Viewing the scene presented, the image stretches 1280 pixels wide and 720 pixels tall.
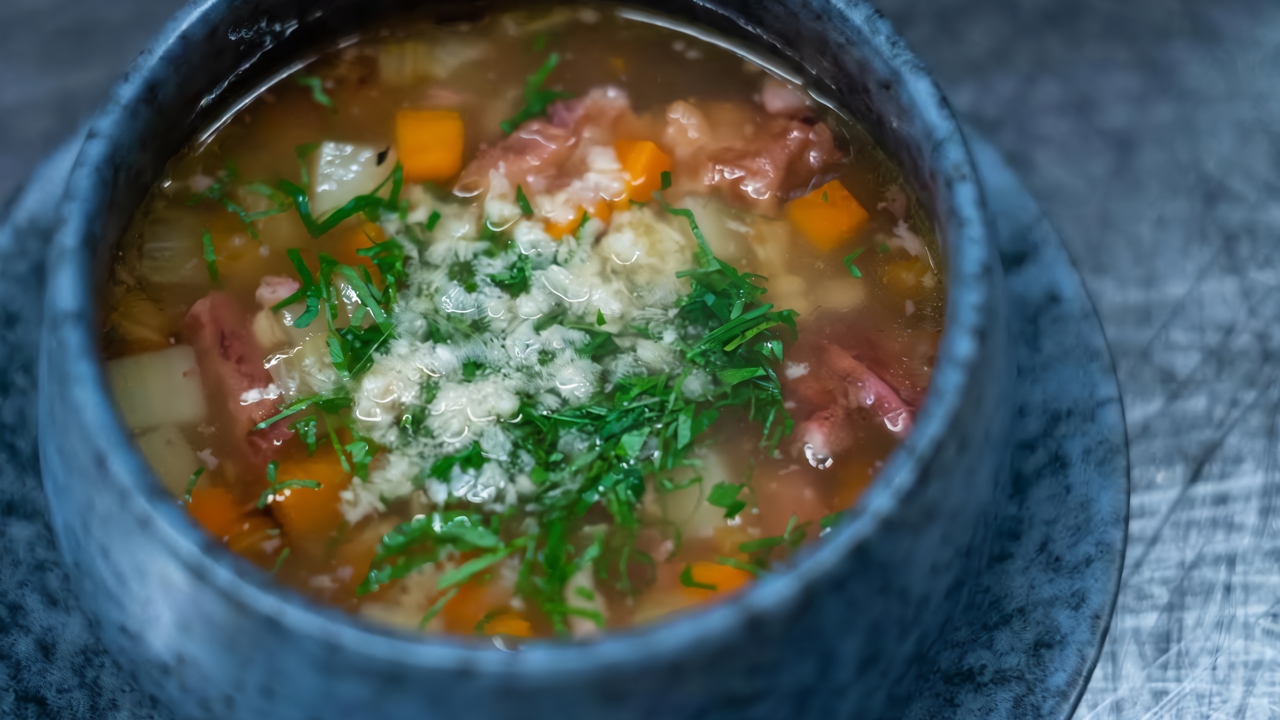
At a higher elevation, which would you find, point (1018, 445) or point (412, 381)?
point (412, 381)

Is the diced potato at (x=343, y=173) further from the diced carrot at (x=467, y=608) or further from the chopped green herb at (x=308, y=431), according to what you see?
the diced carrot at (x=467, y=608)

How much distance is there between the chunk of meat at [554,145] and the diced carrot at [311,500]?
30 cm

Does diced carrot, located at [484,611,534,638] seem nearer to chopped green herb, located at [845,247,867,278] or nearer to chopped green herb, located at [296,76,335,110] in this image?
chopped green herb, located at [845,247,867,278]

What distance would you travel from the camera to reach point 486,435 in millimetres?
979

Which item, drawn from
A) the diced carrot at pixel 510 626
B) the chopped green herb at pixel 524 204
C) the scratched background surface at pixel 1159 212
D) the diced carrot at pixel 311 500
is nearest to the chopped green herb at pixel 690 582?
the diced carrot at pixel 510 626

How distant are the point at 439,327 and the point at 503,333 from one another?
5cm

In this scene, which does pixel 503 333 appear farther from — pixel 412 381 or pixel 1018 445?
pixel 1018 445

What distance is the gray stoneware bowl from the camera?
66 centimetres

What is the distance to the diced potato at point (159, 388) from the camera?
92cm

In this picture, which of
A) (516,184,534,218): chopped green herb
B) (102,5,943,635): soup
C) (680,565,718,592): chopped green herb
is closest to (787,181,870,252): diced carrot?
(102,5,943,635): soup

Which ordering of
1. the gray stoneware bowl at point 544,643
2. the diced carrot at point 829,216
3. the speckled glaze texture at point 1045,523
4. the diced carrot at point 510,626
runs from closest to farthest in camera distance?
the gray stoneware bowl at point 544,643 → the diced carrot at point 510,626 → the speckled glaze texture at point 1045,523 → the diced carrot at point 829,216

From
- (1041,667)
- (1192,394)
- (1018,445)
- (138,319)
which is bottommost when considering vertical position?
(1192,394)

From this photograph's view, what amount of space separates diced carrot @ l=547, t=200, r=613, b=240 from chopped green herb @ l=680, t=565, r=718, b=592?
1.13 ft

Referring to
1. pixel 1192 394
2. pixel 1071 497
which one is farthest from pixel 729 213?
pixel 1192 394
